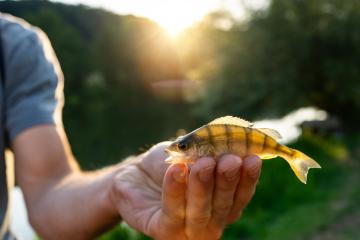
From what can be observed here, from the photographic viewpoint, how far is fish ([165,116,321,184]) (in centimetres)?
188

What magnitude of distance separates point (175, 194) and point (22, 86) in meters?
1.56

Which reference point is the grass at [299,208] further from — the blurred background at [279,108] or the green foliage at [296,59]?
the green foliage at [296,59]

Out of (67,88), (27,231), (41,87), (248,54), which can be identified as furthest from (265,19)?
(67,88)

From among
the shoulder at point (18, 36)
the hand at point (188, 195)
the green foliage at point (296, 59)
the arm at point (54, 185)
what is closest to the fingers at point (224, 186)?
the hand at point (188, 195)

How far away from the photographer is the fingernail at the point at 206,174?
5.77ft

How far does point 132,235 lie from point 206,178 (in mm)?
4920

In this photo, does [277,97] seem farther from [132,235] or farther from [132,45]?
[132,45]

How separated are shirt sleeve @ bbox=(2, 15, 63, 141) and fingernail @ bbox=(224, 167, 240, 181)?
1.55 meters

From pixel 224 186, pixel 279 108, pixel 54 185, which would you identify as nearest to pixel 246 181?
pixel 224 186

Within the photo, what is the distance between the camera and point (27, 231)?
11.0m

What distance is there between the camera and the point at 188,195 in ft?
6.14

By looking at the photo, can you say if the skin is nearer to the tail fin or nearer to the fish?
the fish

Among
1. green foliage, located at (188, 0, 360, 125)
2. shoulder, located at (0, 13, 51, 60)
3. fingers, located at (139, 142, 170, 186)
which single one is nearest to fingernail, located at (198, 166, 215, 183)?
fingers, located at (139, 142, 170, 186)

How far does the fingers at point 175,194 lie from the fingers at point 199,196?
0.03m
